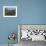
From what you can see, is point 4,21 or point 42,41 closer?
point 42,41

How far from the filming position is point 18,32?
398cm

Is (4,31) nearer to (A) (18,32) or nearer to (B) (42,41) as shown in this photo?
(A) (18,32)

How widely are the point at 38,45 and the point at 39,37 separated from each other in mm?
270

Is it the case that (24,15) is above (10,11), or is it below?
below

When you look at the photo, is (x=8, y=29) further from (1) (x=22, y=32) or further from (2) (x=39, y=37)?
(2) (x=39, y=37)

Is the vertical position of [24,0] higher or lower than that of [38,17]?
higher

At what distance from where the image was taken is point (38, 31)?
396 cm

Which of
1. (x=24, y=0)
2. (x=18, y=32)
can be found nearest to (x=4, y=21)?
(x=18, y=32)

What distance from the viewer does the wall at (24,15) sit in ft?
13.4

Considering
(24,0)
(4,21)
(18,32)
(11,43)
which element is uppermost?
(24,0)

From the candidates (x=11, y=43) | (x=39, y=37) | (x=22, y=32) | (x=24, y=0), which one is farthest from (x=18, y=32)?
(x=24, y=0)

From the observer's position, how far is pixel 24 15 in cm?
409

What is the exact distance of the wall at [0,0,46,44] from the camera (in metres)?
4.08

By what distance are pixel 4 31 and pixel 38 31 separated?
108 centimetres
